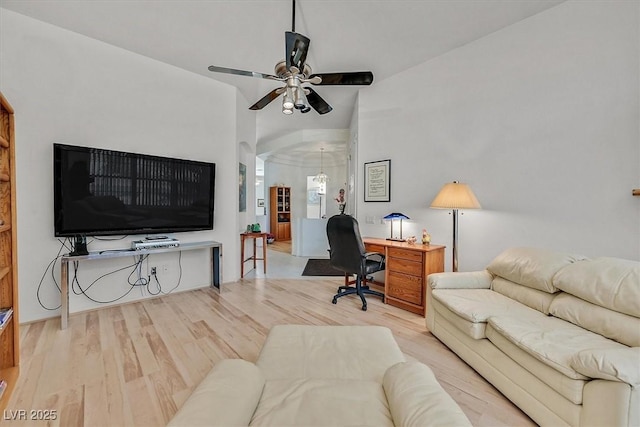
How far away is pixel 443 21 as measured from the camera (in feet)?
8.64

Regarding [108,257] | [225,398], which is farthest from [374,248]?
[108,257]

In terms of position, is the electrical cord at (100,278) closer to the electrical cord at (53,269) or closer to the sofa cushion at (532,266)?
the electrical cord at (53,269)

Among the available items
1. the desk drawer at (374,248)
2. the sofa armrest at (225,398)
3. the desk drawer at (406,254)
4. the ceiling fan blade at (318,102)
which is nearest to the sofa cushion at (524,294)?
the desk drawer at (406,254)

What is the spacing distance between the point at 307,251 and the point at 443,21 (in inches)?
194

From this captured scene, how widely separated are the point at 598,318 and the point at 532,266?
538 millimetres

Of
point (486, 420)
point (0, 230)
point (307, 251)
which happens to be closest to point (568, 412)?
point (486, 420)

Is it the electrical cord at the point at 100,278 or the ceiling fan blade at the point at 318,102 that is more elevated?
the ceiling fan blade at the point at 318,102

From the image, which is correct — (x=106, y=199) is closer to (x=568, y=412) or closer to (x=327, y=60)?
(x=327, y=60)

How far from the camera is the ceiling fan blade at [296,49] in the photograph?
6.12 ft

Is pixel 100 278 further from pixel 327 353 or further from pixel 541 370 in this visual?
pixel 541 370

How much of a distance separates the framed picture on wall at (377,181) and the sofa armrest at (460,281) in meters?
1.56

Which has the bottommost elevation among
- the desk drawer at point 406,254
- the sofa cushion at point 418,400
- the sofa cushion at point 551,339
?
the sofa cushion at point 551,339

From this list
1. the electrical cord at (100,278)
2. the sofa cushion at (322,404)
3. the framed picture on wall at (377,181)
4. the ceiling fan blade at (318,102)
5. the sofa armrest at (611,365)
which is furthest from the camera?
the framed picture on wall at (377,181)

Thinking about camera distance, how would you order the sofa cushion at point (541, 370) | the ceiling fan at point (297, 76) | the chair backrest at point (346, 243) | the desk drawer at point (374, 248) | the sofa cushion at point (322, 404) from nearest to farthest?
the sofa cushion at point (322, 404)
the sofa cushion at point (541, 370)
the ceiling fan at point (297, 76)
the chair backrest at point (346, 243)
the desk drawer at point (374, 248)
